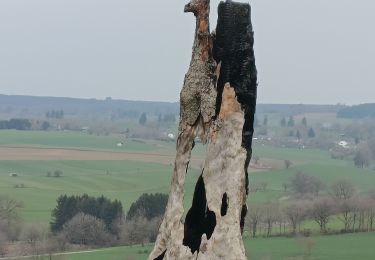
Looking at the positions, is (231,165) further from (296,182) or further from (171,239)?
(296,182)

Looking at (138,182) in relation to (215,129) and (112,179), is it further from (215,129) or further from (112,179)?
(215,129)

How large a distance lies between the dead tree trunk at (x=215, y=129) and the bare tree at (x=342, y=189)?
6504 cm

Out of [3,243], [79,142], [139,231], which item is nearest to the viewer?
[139,231]

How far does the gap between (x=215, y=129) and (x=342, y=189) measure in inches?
2706

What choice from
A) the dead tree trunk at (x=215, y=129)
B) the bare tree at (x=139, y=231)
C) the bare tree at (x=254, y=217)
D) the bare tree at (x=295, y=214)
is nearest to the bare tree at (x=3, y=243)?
the bare tree at (x=139, y=231)

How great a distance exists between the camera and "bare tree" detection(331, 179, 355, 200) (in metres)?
75.3

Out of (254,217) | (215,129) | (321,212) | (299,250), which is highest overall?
(215,129)

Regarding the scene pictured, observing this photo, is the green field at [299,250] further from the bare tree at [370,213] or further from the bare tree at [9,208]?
the bare tree at [9,208]

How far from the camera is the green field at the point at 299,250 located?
154 feet

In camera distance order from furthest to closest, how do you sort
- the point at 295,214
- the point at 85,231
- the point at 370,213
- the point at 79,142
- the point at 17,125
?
the point at 17,125, the point at 79,142, the point at 370,213, the point at 295,214, the point at 85,231

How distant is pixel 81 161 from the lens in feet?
340

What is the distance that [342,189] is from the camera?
253ft

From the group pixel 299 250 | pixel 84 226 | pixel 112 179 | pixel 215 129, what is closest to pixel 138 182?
pixel 112 179

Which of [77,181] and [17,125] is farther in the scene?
[17,125]
